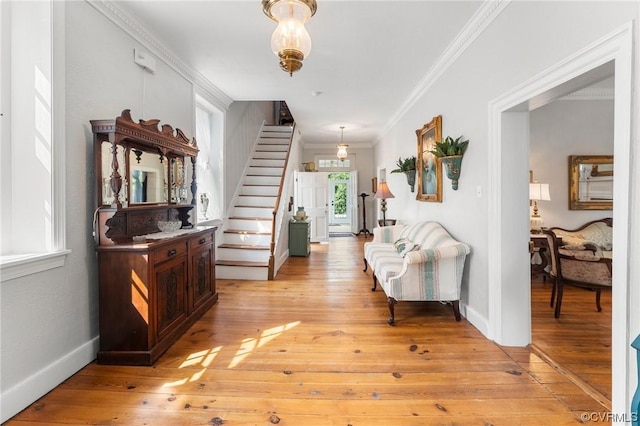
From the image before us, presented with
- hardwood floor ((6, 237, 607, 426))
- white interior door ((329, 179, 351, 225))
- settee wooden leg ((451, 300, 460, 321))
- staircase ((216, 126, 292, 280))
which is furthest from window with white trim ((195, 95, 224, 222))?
white interior door ((329, 179, 351, 225))

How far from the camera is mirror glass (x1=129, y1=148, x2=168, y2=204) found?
264cm

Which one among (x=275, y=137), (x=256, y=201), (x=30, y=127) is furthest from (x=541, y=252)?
(x=275, y=137)

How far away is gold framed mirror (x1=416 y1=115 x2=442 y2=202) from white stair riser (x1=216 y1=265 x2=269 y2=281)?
2.61 metres

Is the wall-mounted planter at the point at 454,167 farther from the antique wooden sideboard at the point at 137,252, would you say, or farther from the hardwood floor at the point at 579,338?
the antique wooden sideboard at the point at 137,252

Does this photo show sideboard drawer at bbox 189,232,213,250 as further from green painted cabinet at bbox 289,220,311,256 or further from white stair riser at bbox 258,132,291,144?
white stair riser at bbox 258,132,291,144

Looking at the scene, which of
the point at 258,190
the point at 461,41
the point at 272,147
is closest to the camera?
the point at 461,41

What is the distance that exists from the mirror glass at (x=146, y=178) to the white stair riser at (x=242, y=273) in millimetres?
1816

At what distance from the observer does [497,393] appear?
6.29 ft

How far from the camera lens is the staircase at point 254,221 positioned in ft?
15.2

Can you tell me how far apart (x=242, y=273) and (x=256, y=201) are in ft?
5.70

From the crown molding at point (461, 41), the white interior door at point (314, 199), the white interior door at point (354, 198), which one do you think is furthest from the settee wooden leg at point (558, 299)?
the white interior door at point (354, 198)

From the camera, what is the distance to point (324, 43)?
311 cm

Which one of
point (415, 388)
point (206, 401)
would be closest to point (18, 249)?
point (206, 401)

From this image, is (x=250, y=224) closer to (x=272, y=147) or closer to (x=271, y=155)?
(x=271, y=155)
